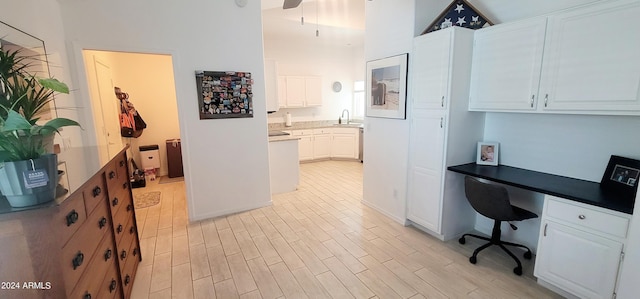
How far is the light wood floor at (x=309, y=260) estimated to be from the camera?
215 cm

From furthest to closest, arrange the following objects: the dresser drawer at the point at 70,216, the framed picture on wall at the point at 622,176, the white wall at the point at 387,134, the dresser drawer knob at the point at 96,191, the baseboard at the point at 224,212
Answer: the baseboard at the point at 224,212 < the white wall at the point at 387,134 < the framed picture on wall at the point at 622,176 < the dresser drawer knob at the point at 96,191 < the dresser drawer at the point at 70,216

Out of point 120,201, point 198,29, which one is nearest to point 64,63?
point 198,29

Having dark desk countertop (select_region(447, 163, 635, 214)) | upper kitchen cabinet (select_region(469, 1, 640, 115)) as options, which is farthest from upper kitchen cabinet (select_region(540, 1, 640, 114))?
dark desk countertop (select_region(447, 163, 635, 214))

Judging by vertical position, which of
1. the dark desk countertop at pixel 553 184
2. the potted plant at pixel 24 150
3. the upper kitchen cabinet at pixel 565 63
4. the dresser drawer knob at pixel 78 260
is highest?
the upper kitchen cabinet at pixel 565 63

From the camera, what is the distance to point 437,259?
99.7 inches

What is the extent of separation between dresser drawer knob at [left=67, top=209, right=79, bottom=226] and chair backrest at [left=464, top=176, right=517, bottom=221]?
2.69 m

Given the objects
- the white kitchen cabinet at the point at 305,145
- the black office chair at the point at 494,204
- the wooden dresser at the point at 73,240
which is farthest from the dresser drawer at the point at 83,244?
the white kitchen cabinet at the point at 305,145

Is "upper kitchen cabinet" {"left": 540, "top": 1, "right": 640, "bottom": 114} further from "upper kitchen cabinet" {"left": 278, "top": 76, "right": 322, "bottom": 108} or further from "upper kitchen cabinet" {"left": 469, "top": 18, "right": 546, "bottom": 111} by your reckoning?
"upper kitchen cabinet" {"left": 278, "top": 76, "right": 322, "bottom": 108}

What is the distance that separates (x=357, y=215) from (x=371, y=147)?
2.97 feet

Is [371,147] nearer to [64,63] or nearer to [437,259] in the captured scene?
[437,259]

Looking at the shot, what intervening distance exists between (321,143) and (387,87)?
3.69 metres

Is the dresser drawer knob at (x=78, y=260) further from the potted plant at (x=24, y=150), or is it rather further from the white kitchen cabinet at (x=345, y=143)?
the white kitchen cabinet at (x=345, y=143)

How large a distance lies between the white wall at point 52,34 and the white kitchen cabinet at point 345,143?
485 centimetres

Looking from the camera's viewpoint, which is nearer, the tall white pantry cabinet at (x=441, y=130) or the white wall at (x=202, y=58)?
A: the tall white pantry cabinet at (x=441, y=130)
